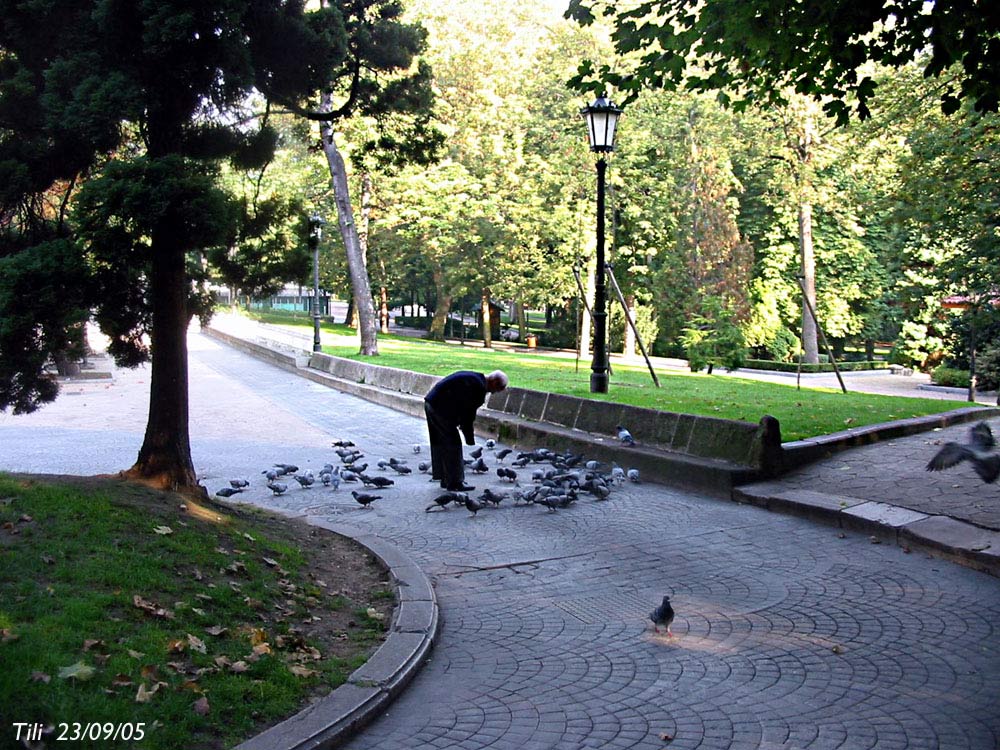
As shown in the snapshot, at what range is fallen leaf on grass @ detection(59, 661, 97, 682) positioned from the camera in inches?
160

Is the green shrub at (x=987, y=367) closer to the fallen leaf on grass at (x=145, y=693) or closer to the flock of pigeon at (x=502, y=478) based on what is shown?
the flock of pigeon at (x=502, y=478)

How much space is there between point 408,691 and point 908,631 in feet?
11.0

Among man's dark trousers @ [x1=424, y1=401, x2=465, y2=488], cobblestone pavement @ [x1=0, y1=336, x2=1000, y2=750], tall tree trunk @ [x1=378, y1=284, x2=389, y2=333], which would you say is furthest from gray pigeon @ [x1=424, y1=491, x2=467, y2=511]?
tall tree trunk @ [x1=378, y1=284, x2=389, y2=333]

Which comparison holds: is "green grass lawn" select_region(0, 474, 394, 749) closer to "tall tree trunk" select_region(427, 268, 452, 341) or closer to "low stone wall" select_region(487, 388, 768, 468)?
"low stone wall" select_region(487, 388, 768, 468)

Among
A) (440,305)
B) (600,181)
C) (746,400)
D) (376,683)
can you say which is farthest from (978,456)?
(440,305)

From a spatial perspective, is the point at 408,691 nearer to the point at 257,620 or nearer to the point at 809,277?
the point at 257,620

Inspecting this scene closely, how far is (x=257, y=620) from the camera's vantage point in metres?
5.45

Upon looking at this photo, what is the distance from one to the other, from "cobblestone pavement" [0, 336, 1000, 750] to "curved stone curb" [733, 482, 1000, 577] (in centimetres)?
17

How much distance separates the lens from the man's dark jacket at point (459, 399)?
10.7 m

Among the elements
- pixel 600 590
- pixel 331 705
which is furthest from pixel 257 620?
pixel 600 590

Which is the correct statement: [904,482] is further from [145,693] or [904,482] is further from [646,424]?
[145,693]

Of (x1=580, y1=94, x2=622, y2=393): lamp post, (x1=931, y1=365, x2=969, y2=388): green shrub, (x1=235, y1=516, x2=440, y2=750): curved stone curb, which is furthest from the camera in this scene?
(x1=931, y1=365, x2=969, y2=388): green shrub

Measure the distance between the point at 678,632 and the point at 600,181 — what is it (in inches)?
403

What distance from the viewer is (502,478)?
1116cm
